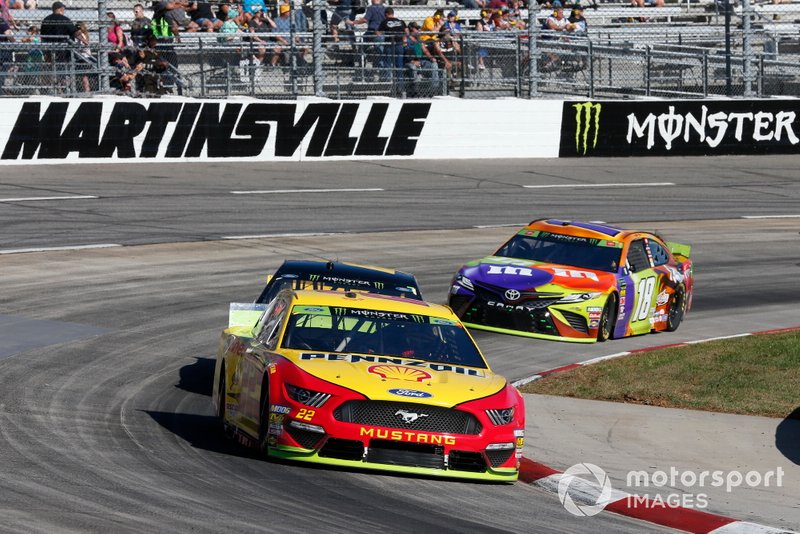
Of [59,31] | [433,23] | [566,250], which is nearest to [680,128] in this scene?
[433,23]

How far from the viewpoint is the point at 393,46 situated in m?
31.4

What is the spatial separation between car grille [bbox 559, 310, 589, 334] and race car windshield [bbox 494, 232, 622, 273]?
914mm

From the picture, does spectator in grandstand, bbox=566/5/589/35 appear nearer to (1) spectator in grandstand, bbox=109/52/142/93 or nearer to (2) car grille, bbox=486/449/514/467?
(1) spectator in grandstand, bbox=109/52/142/93

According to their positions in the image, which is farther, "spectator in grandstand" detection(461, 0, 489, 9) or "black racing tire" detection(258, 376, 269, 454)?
"spectator in grandstand" detection(461, 0, 489, 9)

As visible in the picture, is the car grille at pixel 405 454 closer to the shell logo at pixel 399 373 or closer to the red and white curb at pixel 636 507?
the shell logo at pixel 399 373

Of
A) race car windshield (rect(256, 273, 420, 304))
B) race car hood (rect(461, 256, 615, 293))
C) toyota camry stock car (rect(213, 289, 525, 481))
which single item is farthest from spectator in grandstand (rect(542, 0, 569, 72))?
toyota camry stock car (rect(213, 289, 525, 481))

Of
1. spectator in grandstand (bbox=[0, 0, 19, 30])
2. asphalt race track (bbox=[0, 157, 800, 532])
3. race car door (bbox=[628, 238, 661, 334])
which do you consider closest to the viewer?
asphalt race track (bbox=[0, 157, 800, 532])

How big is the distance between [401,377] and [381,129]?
21.9 meters

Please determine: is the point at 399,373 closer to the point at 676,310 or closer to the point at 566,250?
the point at 566,250

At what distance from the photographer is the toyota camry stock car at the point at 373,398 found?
9.25 meters

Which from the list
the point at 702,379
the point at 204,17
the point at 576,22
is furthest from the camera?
the point at 576,22

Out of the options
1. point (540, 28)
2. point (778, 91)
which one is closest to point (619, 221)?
point (540, 28)

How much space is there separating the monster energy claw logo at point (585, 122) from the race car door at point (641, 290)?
53.6 ft

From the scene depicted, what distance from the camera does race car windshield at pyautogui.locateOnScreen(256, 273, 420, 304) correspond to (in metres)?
12.9
